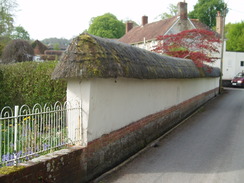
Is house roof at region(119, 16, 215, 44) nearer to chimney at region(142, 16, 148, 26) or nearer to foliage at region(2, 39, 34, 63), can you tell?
chimney at region(142, 16, 148, 26)

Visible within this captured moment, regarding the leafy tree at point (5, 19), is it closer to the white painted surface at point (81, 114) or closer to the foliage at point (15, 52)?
the foliage at point (15, 52)

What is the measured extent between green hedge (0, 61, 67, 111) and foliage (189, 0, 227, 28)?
175 feet

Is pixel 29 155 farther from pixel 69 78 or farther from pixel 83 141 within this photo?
pixel 69 78

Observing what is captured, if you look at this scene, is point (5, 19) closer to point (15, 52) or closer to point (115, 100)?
point (15, 52)

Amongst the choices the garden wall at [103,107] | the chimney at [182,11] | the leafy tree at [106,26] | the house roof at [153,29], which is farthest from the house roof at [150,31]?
the garden wall at [103,107]

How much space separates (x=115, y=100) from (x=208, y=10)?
56.8m

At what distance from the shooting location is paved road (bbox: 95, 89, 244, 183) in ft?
20.6

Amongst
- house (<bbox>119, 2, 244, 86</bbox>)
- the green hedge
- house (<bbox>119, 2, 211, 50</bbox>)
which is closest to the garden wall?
the green hedge

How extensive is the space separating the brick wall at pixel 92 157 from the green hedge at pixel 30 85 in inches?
124

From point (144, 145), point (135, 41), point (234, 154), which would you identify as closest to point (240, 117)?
point (234, 154)

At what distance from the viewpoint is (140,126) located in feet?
28.2

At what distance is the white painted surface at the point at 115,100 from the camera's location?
578 centimetres

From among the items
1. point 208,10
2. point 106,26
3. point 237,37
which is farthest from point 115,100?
point 208,10

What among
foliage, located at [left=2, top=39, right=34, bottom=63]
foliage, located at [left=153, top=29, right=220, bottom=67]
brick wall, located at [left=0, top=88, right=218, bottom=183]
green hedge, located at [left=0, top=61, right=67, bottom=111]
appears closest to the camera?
brick wall, located at [left=0, top=88, right=218, bottom=183]
